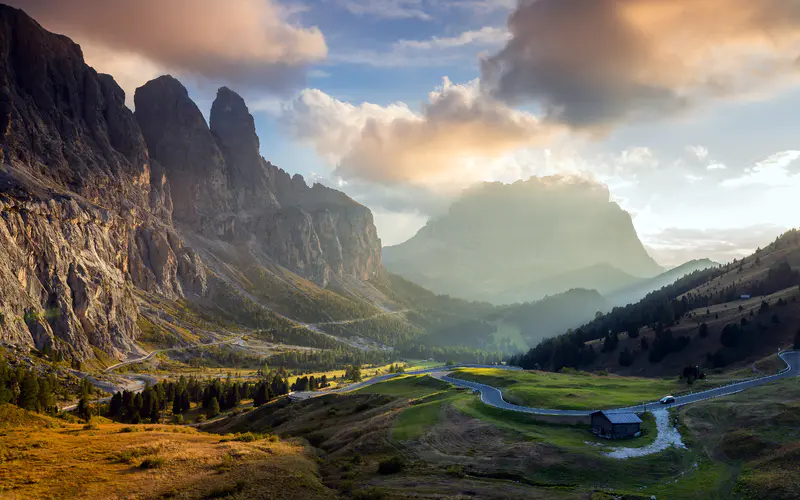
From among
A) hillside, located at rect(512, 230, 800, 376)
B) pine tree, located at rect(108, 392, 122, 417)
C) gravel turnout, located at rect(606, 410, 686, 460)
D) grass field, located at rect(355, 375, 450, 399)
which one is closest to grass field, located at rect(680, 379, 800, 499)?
gravel turnout, located at rect(606, 410, 686, 460)

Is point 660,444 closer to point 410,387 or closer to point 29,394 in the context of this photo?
point 410,387

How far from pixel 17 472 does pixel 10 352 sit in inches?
6234

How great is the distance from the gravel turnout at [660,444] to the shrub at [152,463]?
5166 cm

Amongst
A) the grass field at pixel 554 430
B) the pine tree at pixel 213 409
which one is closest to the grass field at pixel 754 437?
the grass field at pixel 554 430

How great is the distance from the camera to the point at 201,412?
14250 cm

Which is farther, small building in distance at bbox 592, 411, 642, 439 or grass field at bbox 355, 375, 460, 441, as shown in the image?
grass field at bbox 355, 375, 460, 441

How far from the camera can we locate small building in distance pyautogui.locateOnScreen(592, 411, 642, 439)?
6203 cm

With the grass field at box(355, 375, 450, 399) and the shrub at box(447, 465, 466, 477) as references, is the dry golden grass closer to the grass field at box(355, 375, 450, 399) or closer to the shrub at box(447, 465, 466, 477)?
the shrub at box(447, 465, 466, 477)

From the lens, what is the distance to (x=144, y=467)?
1949 inches

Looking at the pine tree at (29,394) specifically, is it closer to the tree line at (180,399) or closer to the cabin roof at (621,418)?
the tree line at (180,399)

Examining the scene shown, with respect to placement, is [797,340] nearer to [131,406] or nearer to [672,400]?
[672,400]

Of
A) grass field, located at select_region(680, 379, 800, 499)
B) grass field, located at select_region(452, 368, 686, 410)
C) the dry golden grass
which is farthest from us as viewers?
grass field, located at select_region(452, 368, 686, 410)

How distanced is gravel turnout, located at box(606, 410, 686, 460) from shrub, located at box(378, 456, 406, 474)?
25115 millimetres

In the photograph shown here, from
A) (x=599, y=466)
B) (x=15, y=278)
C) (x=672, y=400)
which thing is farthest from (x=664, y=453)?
(x=15, y=278)
